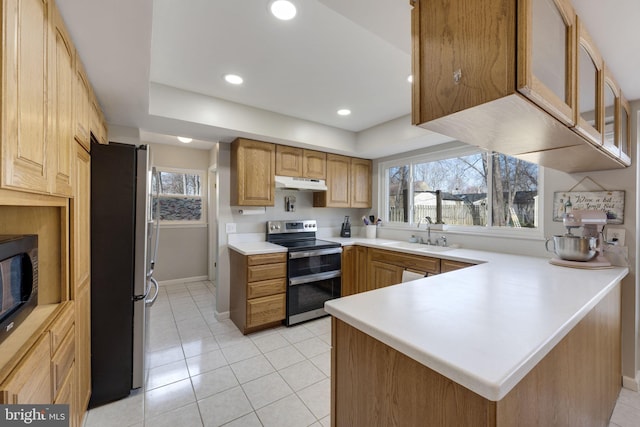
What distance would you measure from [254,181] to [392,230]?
2048mm

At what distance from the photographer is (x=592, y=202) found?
80.4 inches

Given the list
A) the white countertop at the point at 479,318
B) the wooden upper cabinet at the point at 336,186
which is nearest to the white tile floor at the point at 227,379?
the white countertop at the point at 479,318

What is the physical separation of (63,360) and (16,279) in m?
0.46

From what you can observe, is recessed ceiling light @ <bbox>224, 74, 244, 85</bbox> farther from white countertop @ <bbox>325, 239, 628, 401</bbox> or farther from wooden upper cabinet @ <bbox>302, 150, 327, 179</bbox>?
white countertop @ <bbox>325, 239, 628, 401</bbox>

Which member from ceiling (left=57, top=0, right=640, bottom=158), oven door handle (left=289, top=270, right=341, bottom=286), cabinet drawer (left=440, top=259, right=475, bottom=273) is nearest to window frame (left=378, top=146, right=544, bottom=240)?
ceiling (left=57, top=0, right=640, bottom=158)

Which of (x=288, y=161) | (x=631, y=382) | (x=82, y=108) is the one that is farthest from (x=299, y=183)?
(x=631, y=382)

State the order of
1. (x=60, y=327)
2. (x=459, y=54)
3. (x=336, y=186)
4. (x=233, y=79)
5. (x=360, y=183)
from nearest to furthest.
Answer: (x=459, y=54) → (x=60, y=327) → (x=233, y=79) → (x=336, y=186) → (x=360, y=183)

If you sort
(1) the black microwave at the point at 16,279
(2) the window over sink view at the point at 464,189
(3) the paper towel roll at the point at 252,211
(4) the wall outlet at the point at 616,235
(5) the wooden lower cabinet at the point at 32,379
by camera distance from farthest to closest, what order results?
(3) the paper towel roll at the point at 252,211
(2) the window over sink view at the point at 464,189
(4) the wall outlet at the point at 616,235
(1) the black microwave at the point at 16,279
(5) the wooden lower cabinet at the point at 32,379

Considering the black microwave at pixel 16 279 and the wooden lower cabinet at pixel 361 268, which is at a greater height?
the black microwave at pixel 16 279

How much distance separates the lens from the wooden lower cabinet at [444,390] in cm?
69

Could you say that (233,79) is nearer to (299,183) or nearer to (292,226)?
(299,183)

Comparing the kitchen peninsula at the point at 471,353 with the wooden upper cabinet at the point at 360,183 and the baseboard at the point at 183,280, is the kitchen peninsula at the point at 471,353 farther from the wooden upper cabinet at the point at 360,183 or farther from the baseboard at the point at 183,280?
the baseboard at the point at 183,280

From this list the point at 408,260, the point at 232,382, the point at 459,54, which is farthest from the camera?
the point at 408,260

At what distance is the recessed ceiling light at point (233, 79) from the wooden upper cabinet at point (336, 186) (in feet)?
5.36
